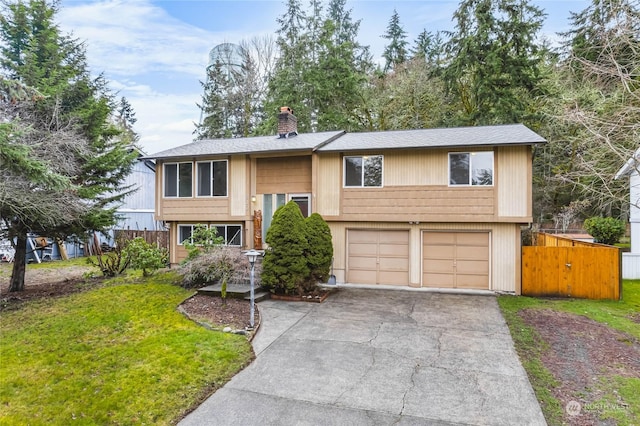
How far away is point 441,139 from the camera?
1199 centimetres

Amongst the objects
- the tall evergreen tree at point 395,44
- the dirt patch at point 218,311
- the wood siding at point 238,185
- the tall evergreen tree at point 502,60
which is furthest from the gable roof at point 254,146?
the tall evergreen tree at point 395,44

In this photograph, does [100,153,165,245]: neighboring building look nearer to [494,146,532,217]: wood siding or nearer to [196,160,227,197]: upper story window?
[196,160,227,197]: upper story window

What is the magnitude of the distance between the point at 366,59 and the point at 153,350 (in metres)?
26.1

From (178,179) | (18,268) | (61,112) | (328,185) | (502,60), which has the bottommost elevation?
(18,268)

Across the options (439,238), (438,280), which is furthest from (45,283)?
(439,238)

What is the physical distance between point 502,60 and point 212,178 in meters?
16.5

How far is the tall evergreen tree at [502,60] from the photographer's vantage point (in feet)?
62.8

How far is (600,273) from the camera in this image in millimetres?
10375

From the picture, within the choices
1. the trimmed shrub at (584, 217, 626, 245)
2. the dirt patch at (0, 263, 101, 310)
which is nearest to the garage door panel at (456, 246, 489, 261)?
the trimmed shrub at (584, 217, 626, 245)

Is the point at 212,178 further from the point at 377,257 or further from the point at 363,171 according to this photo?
the point at 377,257

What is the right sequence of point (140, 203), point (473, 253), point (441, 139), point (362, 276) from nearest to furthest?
point (473, 253)
point (441, 139)
point (362, 276)
point (140, 203)

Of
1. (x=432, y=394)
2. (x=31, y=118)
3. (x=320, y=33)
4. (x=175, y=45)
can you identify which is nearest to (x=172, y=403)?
(x=432, y=394)

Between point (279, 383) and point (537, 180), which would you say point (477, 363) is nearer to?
point (279, 383)

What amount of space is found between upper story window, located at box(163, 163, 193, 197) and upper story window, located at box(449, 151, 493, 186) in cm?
992
